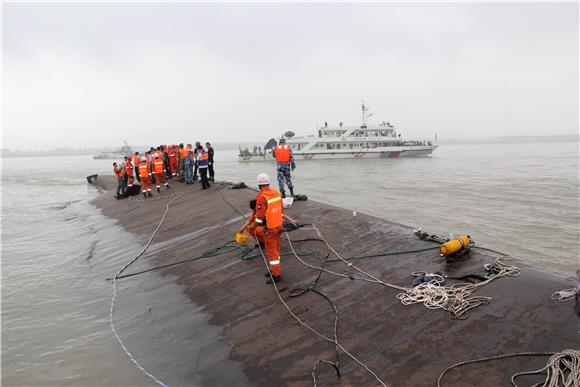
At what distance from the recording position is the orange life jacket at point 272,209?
5.22 m

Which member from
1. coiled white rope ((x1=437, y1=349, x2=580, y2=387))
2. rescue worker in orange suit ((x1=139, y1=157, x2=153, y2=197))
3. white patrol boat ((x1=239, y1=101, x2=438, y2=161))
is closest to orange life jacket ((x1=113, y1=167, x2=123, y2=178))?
rescue worker in orange suit ((x1=139, y1=157, x2=153, y2=197))

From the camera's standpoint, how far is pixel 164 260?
27.0ft

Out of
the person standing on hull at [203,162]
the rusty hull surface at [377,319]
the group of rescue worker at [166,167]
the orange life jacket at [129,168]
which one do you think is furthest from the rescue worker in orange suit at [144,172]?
the rusty hull surface at [377,319]

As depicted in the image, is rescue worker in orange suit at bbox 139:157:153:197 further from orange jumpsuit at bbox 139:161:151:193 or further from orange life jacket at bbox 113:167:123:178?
orange life jacket at bbox 113:167:123:178

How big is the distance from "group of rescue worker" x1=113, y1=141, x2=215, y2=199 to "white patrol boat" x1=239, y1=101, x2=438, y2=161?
31859mm

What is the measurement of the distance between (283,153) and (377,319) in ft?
19.2

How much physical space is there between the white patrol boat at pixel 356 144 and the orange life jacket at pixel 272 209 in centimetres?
4500

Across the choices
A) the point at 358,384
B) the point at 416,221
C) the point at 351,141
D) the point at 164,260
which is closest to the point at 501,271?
the point at 358,384

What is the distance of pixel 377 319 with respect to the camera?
4.30 metres

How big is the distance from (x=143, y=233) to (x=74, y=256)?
204cm

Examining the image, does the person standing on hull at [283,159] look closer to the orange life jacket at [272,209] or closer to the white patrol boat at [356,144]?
the orange life jacket at [272,209]

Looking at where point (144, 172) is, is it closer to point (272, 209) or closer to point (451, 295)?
point (272, 209)

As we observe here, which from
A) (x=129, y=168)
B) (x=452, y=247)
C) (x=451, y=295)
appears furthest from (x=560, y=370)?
(x=129, y=168)

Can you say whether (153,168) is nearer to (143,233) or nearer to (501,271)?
(143,233)
